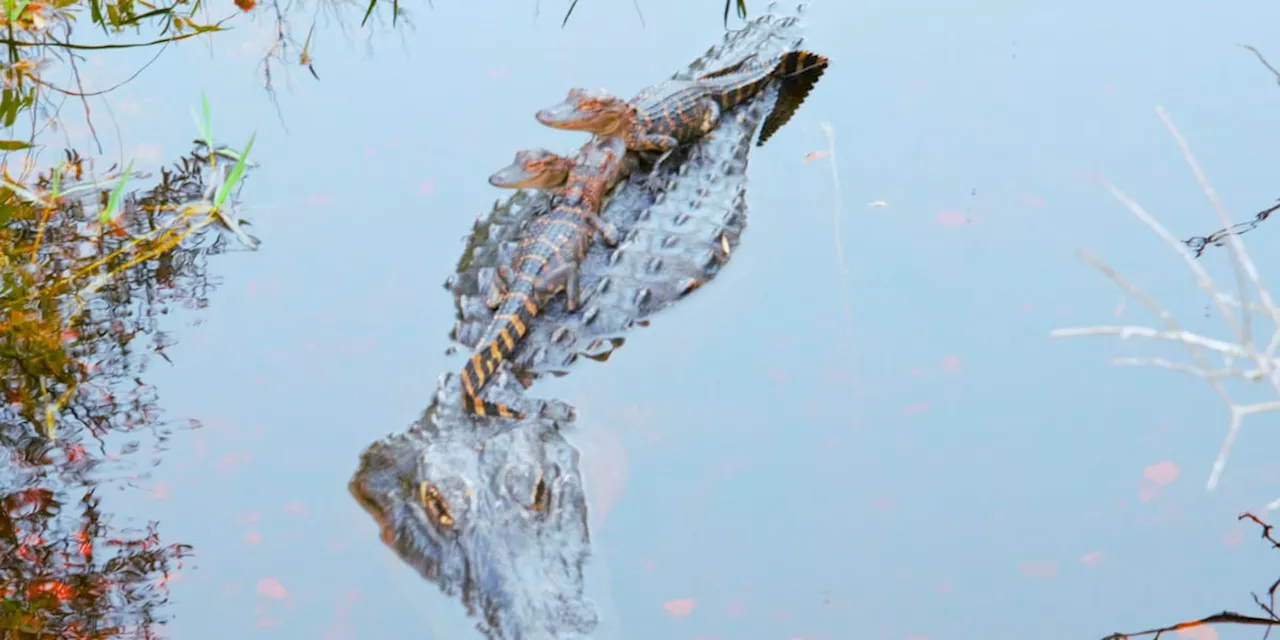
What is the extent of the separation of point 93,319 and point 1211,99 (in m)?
5.73

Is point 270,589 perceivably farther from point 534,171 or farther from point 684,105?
point 684,105

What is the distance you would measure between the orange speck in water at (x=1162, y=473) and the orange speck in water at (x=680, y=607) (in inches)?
73.9

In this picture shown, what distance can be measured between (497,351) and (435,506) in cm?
88

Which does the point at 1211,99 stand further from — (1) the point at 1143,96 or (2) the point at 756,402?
(2) the point at 756,402

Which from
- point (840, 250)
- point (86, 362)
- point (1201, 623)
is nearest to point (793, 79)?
point (840, 250)

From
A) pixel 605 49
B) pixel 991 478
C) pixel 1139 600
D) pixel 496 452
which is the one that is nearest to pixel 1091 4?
pixel 605 49

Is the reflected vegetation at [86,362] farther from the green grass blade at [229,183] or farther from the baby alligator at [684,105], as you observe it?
the baby alligator at [684,105]

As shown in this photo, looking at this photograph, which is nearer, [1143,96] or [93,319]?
[93,319]

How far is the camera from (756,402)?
473 cm

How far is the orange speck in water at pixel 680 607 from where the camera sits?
3928mm

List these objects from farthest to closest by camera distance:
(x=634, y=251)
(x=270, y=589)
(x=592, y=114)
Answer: (x=592, y=114)
(x=634, y=251)
(x=270, y=589)

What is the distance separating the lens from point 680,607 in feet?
13.0

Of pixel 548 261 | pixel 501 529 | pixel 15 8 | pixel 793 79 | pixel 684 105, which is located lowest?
pixel 501 529

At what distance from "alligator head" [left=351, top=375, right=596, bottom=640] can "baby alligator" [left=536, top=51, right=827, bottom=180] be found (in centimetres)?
214
